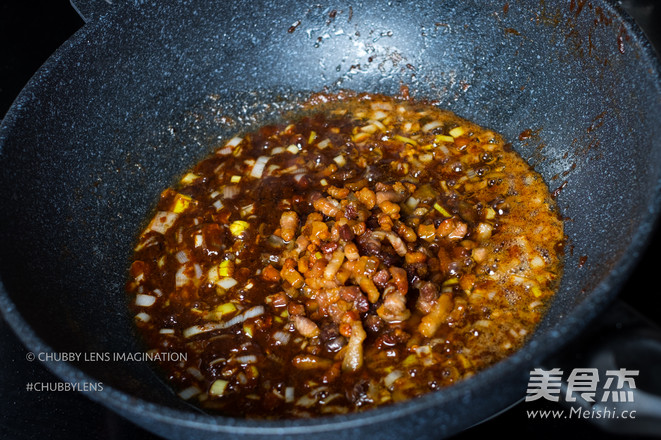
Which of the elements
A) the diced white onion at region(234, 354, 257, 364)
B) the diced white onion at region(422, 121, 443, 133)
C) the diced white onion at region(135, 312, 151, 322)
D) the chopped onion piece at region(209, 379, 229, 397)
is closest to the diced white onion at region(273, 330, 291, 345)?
the diced white onion at region(234, 354, 257, 364)

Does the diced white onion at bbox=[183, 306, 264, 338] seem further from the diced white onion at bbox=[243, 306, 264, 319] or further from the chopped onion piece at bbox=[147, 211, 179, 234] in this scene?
the chopped onion piece at bbox=[147, 211, 179, 234]

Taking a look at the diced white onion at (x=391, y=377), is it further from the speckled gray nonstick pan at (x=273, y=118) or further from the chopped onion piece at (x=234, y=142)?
the chopped onion piece at (x=234, y=142)

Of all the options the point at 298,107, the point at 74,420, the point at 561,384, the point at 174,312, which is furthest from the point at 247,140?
the point at 561,384

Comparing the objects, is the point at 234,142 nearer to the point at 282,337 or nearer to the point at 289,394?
the point at 282,337

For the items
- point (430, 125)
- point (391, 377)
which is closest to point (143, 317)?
point (391, 377)

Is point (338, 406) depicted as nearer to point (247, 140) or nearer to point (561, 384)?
point (561, 384)
